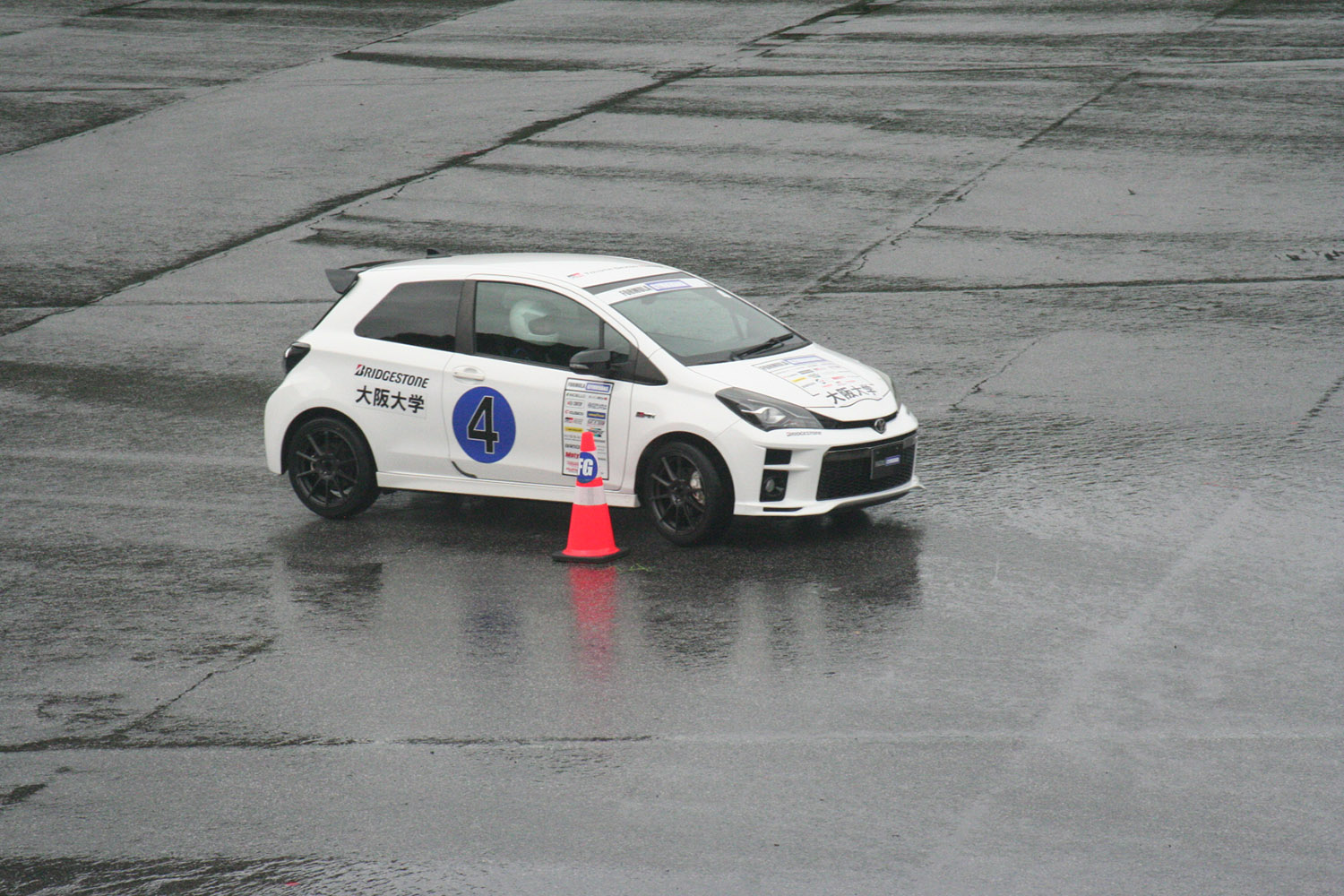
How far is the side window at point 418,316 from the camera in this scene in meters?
10.2

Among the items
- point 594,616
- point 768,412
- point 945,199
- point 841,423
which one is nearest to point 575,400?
point 768,412

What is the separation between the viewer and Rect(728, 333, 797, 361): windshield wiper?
9.87m

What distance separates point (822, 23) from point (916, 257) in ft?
48.6

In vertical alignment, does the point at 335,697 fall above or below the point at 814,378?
below

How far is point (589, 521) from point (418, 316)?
2001 millimetres

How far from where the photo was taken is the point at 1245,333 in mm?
13906

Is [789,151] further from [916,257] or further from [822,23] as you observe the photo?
[822,23]

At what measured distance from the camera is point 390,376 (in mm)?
10234

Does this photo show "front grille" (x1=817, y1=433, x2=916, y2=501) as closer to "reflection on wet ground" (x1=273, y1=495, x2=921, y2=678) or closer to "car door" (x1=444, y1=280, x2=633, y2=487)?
"reflection on wet ground" (x1=273, y1=495, x2=921, y2=678)

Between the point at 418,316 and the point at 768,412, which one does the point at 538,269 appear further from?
the point at 768,412

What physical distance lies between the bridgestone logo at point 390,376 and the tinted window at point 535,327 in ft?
1.38

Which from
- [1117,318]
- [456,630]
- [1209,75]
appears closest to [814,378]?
[456,630]

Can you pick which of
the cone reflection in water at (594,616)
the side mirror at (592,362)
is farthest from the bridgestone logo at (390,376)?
the cone reflection in water at (594,616)

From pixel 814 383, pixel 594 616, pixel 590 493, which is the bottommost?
pixel 594 616
